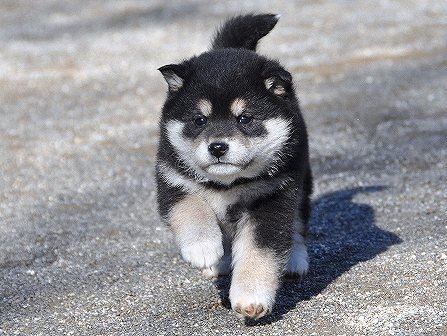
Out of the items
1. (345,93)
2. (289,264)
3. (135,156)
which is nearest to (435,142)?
(345,93)

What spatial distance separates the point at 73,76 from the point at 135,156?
11.3 feet

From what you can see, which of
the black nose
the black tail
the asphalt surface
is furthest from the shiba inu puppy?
the black tail

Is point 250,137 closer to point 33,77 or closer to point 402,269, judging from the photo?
point 402,269

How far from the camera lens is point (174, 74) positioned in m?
4.78

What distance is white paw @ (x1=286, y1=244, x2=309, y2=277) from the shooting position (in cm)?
514

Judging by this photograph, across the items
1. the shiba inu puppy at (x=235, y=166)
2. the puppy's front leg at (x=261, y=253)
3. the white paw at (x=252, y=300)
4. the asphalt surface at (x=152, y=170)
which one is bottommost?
the asphalt surface at (x=152, y=170)

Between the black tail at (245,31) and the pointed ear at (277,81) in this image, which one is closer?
the pointed ear at (277,81)

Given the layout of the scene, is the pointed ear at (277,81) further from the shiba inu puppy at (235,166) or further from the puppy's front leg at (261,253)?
the puppy's front leg at (261,253)

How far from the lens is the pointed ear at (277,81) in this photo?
15.2 feet

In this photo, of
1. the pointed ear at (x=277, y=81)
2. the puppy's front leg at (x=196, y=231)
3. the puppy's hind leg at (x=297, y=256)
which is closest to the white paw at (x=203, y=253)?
the puppy's front leg at (x=196, y=231)

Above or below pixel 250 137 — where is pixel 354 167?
below

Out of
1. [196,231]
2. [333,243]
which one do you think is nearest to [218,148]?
[196,231]

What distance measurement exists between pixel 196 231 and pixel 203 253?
150 millimetres

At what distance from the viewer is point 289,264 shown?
513cm
